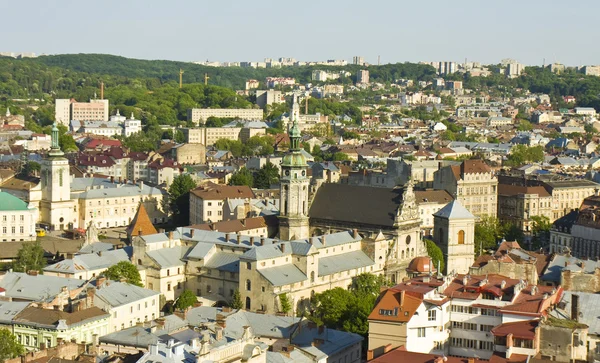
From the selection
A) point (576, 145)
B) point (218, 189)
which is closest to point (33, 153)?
point (218, 189)

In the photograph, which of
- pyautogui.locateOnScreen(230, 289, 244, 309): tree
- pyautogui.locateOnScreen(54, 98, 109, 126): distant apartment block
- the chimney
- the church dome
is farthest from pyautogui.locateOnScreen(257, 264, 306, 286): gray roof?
pyautogui.locateOnScreen(54, 98, 109, 126): distant apartment block

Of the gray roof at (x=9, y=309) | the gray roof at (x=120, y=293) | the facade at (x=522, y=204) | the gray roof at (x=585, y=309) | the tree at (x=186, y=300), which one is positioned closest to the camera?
the gray roof at (x=585, y=309)

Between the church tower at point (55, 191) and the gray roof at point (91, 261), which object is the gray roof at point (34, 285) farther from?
the church tower at point (55, 191)

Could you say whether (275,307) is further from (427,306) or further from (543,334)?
(543,334)

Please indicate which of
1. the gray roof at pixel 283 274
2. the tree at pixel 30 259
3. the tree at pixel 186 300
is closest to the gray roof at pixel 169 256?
the tree at pixel 186 300

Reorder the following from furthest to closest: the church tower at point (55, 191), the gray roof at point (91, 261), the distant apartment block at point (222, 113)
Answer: the distant apartment block at point (222, 113), the church tower at point (55, 191), the gray roof at point (91, 261)

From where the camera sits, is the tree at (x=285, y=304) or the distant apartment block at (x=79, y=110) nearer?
the tree at (x=285, y=304)
